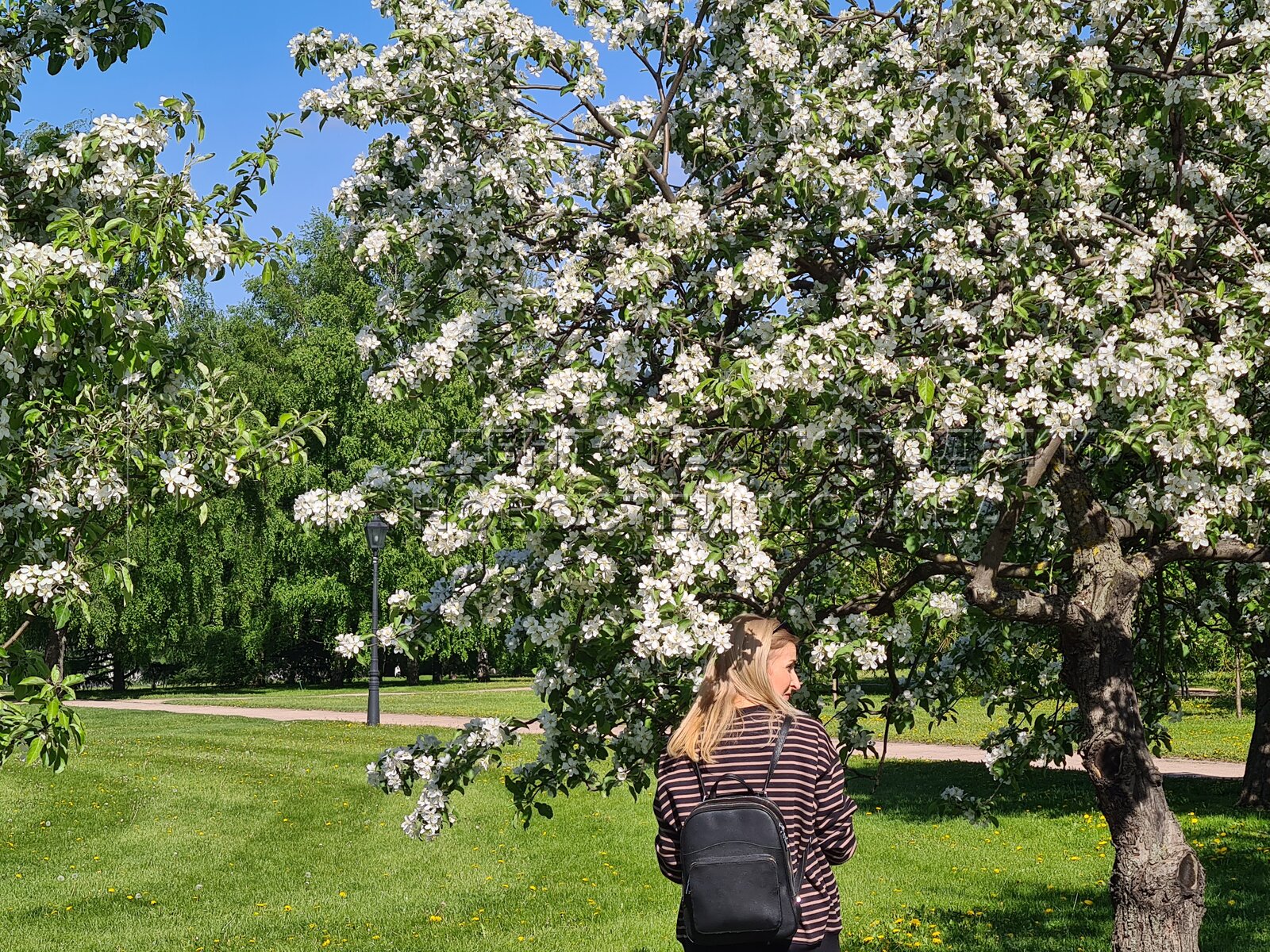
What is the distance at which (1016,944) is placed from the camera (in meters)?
8.30

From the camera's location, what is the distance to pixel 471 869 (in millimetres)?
11188

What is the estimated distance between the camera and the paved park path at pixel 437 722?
55.7ft

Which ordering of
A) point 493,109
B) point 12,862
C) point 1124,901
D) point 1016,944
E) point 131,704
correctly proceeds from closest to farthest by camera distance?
point 493,109, point 1124,901, point 1016,944, point 12,862, point 131,704

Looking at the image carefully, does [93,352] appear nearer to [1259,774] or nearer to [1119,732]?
[1119,732]

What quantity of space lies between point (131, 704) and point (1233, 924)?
29.3m

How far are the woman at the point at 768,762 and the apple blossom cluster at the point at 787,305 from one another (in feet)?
1.83

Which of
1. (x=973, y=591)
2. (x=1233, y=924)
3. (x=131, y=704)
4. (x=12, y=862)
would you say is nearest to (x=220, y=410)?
(x=973, y=591)

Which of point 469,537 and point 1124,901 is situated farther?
point 1124,901

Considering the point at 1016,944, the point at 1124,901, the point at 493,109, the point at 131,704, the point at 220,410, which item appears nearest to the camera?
the point at 220,410

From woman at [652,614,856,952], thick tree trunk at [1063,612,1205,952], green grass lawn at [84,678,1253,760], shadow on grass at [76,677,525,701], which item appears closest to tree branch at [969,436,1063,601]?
thick tree trunk at [1063,612,1205,952]

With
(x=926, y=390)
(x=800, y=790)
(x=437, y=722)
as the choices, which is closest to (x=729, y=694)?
(x=800, y=790)

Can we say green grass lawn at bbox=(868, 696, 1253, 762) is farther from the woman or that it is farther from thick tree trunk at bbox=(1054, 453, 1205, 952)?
the woman

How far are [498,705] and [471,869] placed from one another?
1718 centimetres

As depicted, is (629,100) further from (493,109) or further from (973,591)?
(973,591)
